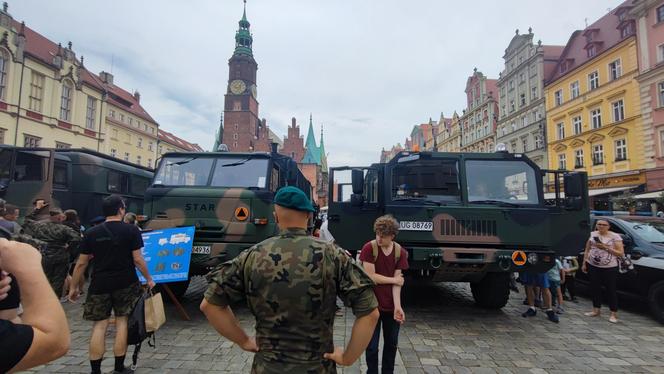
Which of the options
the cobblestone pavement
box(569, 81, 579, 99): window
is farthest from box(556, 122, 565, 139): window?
the cobblestone pavement

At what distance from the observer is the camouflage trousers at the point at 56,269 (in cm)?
592

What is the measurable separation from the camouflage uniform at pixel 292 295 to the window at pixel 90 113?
1485 inches

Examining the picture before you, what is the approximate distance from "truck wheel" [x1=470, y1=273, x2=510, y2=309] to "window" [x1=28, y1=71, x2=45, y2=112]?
1299 inches

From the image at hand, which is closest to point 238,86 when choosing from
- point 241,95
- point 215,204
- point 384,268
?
point 241,95

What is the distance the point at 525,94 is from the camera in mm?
35531

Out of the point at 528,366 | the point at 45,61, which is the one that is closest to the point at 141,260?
the point at 528,366

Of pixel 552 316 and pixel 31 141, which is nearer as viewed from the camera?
pixel 552 316

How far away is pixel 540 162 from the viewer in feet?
109

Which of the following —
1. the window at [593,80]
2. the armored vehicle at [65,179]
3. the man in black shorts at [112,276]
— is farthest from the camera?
the window at [593,80]

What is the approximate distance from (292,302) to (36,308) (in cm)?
103

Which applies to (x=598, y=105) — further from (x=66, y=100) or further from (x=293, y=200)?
(x=66, y=100)

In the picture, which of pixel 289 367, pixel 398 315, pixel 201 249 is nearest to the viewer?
pixel 289 367

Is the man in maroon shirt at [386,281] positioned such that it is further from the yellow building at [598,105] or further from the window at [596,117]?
the window at [596,117]

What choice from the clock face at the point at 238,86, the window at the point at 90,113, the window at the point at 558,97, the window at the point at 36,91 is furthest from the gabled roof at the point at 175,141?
the window at the point at 558,97
